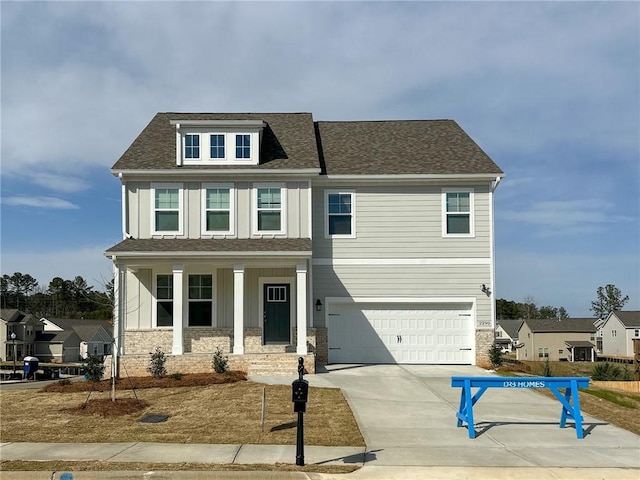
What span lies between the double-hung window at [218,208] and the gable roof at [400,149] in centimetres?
344

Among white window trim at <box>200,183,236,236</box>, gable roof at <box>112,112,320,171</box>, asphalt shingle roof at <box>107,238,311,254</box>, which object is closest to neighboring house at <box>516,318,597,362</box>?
gable roof at <box>112,112,320,171</box>

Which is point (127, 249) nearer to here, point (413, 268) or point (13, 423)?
point (13, 423)

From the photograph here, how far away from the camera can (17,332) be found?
66812mm

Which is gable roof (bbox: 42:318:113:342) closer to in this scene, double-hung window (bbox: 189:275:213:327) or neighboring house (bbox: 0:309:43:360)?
neighboring house (bbox: 0:309:43:360)

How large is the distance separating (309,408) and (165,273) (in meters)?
8.89

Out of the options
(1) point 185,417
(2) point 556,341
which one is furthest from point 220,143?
(2) point 556,341

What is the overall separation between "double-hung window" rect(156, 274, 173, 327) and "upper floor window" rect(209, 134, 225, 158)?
4.27 metres

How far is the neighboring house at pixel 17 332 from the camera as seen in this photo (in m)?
65.5

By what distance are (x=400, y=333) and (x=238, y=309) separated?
223 inches

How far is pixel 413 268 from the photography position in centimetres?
2042

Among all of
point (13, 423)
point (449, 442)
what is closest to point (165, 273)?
point (13, 423)

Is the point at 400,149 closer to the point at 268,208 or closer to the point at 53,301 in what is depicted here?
the point at 268,208

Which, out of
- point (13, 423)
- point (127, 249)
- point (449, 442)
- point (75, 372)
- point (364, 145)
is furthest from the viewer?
point (75, 372)

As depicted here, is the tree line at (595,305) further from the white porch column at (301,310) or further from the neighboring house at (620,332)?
the white porch column at (301,310)
